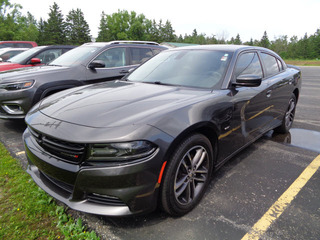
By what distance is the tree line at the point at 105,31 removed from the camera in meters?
52.7

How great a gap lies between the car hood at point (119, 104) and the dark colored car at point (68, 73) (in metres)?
1.74

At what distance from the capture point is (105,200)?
1.79 m

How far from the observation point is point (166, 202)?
6.37 feet

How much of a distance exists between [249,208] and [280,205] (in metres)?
0.34

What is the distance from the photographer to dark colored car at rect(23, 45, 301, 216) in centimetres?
171

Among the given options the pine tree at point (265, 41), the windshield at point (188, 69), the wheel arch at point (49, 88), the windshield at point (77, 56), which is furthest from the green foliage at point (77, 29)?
the windshield at point (188, 69)

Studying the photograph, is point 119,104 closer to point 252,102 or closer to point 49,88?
point 252,102

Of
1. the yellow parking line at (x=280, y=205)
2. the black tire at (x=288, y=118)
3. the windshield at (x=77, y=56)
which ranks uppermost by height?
the windshield at (x=77, y=56)

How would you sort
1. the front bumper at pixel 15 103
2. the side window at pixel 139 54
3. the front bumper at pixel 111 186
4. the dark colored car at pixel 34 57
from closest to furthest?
the front bumper at pixel 111 186
the front bumper at pixel 15 103
the side window at pixel 139 54
the dark colored car at pixel 34 57

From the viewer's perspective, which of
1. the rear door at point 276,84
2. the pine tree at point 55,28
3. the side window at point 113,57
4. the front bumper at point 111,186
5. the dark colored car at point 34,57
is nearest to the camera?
the front bumper at point 111,186

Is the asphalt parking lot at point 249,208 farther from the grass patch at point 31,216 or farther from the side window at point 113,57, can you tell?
the side window at point 113,57

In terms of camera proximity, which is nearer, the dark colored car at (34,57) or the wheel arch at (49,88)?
the wheel arch at (49,88)

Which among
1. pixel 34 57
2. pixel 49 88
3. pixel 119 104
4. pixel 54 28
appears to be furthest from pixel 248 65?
pixel 54 28

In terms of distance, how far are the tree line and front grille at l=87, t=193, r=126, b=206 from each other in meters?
59.1
